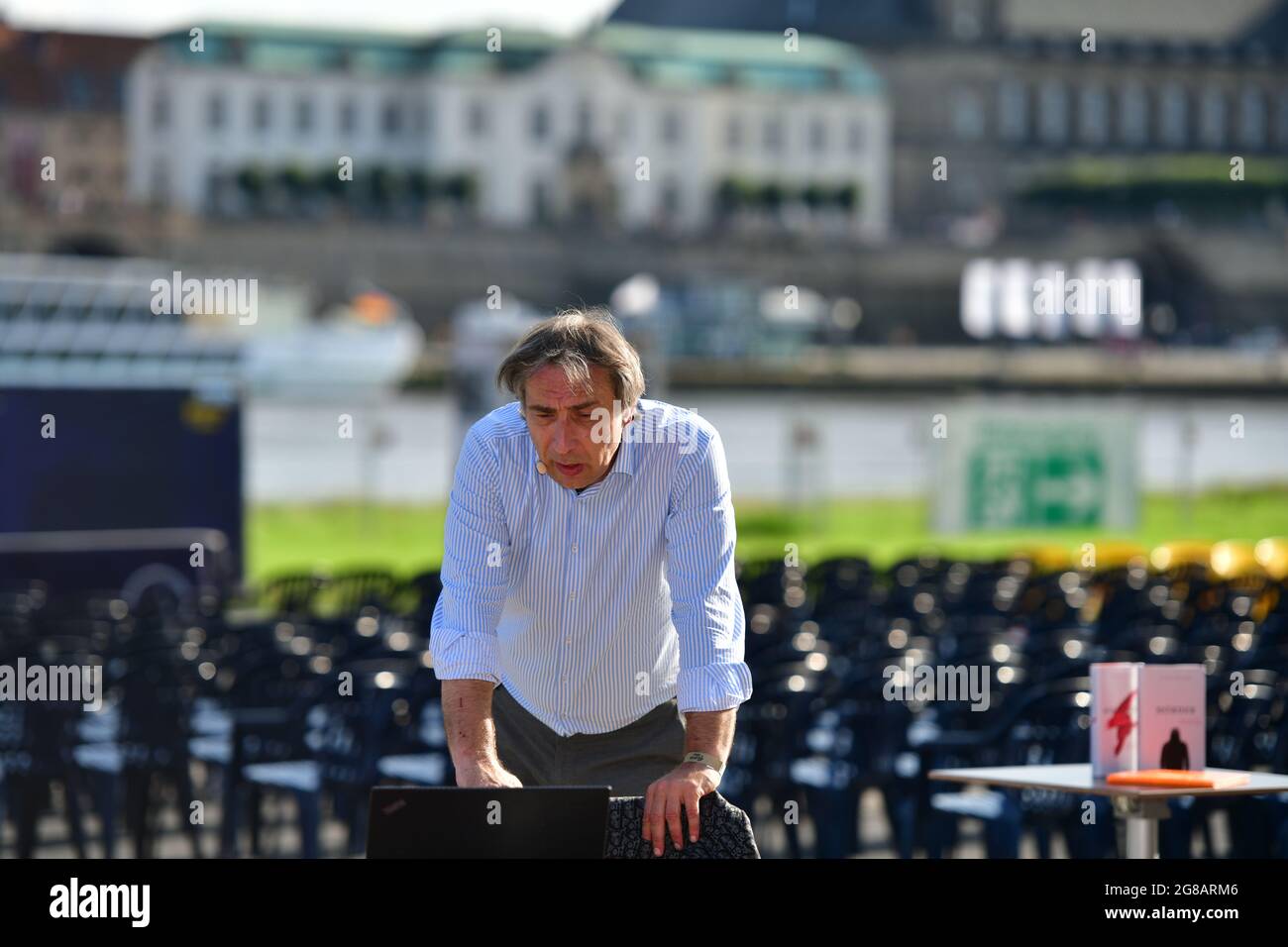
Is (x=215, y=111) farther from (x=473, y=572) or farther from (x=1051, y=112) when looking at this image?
(x=473, y=572)

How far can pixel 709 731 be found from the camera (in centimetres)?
389

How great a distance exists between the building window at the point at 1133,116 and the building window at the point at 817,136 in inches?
553

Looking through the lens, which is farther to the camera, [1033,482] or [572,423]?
[1033,482]

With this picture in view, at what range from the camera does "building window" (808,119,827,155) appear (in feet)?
318

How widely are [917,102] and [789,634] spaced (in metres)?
90.6

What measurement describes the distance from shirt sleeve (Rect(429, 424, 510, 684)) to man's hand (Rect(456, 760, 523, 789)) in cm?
15

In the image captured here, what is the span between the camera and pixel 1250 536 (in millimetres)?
29969

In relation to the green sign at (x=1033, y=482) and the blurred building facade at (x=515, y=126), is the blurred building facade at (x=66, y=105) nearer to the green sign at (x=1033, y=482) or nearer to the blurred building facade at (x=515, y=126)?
the blurred building facade at (x=515, y=126)

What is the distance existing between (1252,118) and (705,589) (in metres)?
104

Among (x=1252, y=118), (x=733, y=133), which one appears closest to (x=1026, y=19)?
(x=1252, y=118)

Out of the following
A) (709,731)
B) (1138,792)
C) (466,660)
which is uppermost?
(466,660)

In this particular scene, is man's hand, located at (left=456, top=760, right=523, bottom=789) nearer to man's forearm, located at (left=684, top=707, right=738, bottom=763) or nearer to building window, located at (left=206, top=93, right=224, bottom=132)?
man's forearm, located at (left=684, top=707, right=738, bottom=763)

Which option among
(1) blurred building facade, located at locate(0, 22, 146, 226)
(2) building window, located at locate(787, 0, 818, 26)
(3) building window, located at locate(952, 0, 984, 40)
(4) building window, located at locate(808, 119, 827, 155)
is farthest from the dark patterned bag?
(2) building window, located at locate(787, 0, 818, 26)

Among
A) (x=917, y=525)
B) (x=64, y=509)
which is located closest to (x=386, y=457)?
(x=917, y=525)
